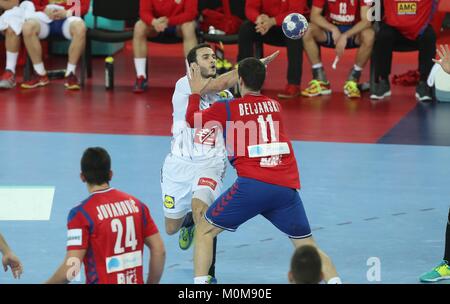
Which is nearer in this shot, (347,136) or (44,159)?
(44,159)

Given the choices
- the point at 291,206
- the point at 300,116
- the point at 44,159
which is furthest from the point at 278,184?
the point at 300,116

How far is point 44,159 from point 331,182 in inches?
124

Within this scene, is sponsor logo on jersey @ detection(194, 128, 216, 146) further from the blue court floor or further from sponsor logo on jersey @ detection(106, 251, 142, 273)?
sponsor logo on jersey @ detection(106, 251, 142, 273)

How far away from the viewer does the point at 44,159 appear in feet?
39.0

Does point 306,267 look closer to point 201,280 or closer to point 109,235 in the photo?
point 109,235

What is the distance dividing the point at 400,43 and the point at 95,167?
9726 millimetres

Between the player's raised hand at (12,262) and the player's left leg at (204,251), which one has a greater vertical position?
the player's raised hand at (12,262)

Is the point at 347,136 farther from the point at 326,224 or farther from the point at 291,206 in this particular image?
the point at 291,206

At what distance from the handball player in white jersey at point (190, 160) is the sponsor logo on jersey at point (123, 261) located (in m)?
2.20

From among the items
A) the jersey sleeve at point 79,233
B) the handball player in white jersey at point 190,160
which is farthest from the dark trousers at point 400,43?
the jersey sleeve at point 79,233

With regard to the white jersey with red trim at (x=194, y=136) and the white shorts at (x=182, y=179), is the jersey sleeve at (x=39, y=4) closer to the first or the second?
the white jersey with red trim at (x=194, y=136)

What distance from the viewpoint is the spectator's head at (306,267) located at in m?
5.37

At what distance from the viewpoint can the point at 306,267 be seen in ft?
17.6

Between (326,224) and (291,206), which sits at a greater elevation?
(291,206)
